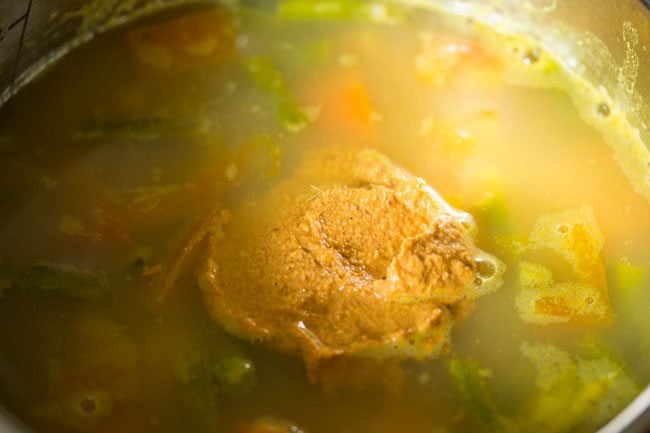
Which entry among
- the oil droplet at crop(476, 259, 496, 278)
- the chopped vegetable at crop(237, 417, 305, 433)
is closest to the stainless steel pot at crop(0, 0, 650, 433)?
the oil droplet at crop(476, 259, 496, 278)

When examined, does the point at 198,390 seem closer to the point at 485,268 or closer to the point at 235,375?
the point at 235,375

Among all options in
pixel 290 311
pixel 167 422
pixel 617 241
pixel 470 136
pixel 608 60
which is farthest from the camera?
pixel 608 60

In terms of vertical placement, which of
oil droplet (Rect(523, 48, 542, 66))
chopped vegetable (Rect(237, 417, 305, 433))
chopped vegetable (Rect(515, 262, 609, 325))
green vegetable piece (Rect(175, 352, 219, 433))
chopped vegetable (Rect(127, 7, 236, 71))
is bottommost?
green vegetable piece (Rect(175, 352, 219, 433))

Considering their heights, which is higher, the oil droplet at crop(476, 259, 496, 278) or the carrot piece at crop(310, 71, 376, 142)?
the oil droplet at crop(476, 259, 496, 278)

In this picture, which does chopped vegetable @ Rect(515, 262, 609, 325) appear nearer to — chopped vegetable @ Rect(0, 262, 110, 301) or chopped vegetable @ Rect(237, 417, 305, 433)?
chopped vegetable @ Rect(237, 417, 305, 433)

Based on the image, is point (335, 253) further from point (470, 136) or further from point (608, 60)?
point (608, 60)

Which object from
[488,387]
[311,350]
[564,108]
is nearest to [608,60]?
[564,108]
